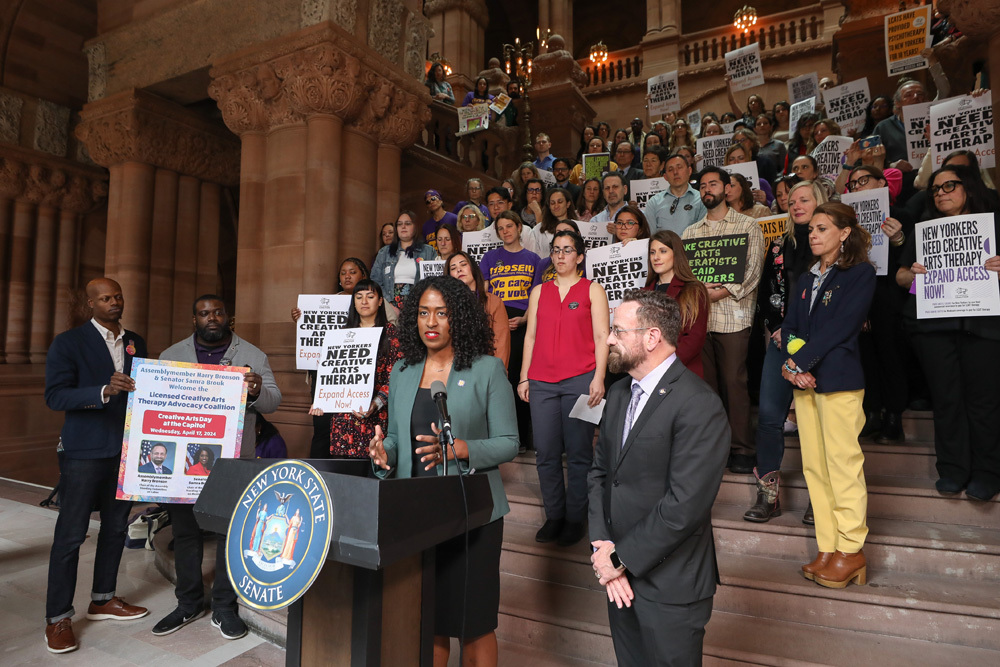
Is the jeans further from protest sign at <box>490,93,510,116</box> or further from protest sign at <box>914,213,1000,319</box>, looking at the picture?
protest sign at <box>490,93,510,116</box>

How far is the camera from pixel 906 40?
29.3 feet

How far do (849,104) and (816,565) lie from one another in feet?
26.6

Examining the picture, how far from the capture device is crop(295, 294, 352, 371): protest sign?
17.8ft

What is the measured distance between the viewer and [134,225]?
8398mm

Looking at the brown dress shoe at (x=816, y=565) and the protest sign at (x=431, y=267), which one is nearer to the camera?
the brown dress shoe at (x=816, y=565)

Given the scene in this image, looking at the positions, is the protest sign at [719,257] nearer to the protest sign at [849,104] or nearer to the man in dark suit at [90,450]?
the man in dark suit at [90,450]

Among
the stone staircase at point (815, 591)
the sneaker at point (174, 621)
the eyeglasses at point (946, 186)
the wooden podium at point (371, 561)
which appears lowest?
the sneaker at point (174, 621)

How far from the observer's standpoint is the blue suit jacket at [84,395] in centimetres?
358

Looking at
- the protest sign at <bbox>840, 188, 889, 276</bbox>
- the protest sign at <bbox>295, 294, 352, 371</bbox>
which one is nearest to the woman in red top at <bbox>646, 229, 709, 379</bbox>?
the protest sign at <bbox>840, 188, 889, 276</bbox>

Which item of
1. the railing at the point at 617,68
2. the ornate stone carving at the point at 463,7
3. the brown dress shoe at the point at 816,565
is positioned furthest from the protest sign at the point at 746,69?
the railing at the point at 617,68

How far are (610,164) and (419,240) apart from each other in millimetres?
3725

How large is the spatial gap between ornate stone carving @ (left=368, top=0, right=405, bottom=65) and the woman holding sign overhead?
19.2ft

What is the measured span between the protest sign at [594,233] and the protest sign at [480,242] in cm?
83

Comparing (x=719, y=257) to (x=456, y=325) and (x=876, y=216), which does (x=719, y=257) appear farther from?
(x=456, y=325)
